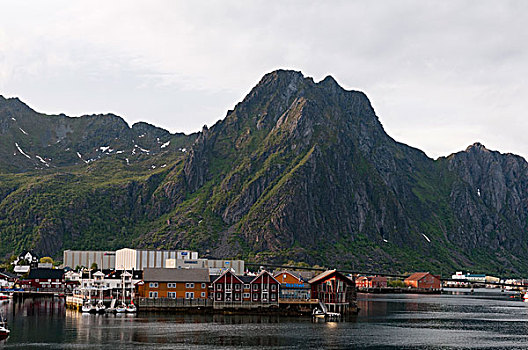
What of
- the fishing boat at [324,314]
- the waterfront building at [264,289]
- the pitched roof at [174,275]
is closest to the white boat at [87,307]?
the pitched roof at [174,275]

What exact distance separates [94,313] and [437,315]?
70796 mm

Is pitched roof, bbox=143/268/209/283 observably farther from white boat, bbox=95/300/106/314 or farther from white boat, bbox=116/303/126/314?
white boat, bbox=95/300/106/314

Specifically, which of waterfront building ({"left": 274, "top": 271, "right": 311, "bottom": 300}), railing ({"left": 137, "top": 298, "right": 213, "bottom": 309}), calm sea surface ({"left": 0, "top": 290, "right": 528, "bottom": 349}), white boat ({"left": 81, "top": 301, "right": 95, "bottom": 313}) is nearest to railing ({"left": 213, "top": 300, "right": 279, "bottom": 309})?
railing ({"left": 137, "top": 298, "right": 213, "bottom": 309})

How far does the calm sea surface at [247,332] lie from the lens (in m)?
89.1

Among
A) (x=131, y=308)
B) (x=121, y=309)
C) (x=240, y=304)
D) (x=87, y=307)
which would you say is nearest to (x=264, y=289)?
(x=240, y=304)

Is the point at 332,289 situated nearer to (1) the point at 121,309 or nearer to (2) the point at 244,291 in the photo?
(2) the point at 244,291

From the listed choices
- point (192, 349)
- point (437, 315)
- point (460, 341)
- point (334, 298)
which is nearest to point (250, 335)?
point (192, 349)

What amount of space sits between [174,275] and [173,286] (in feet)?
7.32

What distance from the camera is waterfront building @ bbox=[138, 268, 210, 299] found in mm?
135375

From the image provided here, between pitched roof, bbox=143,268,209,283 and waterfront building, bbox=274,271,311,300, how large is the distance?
54.6ft

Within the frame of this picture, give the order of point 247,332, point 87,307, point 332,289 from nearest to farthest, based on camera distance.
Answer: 1. point 247,332
2. point 87,307
3. point 332,289

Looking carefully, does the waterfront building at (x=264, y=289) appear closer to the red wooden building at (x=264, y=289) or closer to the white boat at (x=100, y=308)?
the red wooden building at (x=264, y=289)

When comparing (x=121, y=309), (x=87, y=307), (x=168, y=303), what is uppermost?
(x=168, y=303)

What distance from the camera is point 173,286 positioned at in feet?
445
